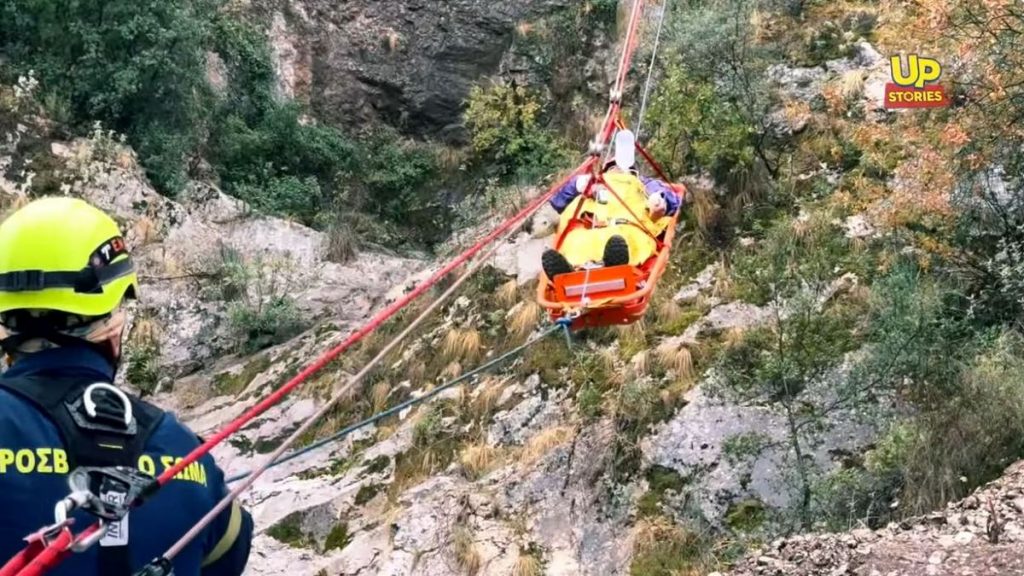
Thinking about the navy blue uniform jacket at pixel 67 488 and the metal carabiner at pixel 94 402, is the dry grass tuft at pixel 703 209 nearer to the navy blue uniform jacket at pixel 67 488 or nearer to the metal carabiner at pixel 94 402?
the navy blue uniform jacket at pixel 67 488

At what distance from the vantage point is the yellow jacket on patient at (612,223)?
5668 millimetres

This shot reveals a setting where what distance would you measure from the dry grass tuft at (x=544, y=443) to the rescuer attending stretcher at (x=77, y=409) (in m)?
5.50

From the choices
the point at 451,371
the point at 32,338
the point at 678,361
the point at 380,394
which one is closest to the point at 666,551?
the point at 678,361

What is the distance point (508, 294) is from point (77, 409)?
7.78 metres

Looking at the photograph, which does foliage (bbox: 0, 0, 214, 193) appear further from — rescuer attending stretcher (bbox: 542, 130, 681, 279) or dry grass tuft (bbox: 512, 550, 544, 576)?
dry grass tuft (bbox: 512, 550, 544, 576)

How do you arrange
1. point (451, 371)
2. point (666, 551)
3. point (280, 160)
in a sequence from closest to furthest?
point (666, 551), point (451, 371), point (280, 160)

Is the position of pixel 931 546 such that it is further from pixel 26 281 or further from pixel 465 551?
pixel 26 281

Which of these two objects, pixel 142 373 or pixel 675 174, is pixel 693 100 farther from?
pixel 142 373

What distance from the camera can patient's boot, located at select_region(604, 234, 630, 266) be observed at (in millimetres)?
5309

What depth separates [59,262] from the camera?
1636mm

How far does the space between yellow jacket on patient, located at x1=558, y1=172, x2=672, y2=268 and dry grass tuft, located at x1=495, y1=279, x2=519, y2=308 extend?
313cm

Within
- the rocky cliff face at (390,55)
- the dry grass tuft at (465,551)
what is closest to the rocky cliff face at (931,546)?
the dry grass tuft at (465,551)

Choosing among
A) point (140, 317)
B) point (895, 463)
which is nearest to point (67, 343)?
point (895, 463)

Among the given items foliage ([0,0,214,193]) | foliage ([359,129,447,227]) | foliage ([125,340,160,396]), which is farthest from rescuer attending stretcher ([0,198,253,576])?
foliage ([359,129,447,227])
